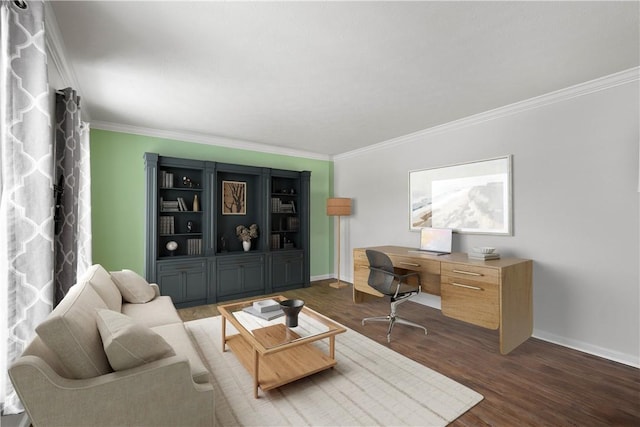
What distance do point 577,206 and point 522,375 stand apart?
1.68m

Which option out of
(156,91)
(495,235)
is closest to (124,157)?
(156,91)

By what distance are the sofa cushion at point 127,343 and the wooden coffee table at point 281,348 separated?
2.23ft

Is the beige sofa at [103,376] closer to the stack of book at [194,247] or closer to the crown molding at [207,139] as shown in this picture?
the stack of book at [194,247]

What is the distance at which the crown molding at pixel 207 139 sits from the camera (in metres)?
4.04

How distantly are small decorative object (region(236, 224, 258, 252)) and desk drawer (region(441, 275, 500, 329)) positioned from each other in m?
2.98

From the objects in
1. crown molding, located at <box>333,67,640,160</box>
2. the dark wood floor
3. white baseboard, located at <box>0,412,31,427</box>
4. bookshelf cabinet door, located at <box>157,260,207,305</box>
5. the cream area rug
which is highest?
crown molding, located at <box>333,67,640,160</box>

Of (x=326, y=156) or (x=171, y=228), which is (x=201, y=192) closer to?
(x=171, y=228)

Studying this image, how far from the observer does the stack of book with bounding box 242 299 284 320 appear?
8.25ft

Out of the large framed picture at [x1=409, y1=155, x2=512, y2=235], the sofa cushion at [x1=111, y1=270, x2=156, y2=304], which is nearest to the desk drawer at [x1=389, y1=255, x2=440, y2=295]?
the large framed picture at [x1=409, y1=155, x2=512, y2=235]

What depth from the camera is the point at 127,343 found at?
1.45 m

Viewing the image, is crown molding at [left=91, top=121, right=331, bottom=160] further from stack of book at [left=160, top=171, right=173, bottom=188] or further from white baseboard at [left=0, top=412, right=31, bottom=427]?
white baseboard at [left=0, top=412, right=31, bottom=427]

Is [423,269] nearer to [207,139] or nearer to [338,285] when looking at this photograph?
[338,285]

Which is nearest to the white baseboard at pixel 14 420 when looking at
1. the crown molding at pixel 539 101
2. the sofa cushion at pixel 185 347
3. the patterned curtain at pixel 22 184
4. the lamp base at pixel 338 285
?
the patterned curtain at pixel 22 184

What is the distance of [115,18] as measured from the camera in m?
1.88
